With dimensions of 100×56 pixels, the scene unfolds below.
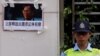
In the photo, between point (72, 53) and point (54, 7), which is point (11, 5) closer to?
point (54, 7)

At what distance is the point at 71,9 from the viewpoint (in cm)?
624

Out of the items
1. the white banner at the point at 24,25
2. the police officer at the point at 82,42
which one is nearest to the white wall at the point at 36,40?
the white banner at the point at 24,25

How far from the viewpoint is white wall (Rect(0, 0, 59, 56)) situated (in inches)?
224

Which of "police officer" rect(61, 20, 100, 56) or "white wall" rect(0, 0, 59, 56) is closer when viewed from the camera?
"police officer" rect(61, 20, 100, 56)

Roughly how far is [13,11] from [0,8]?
177 millimetres

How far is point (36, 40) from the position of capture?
225 inches

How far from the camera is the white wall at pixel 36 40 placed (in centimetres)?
570

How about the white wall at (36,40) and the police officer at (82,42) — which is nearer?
the police officer at (82,42)

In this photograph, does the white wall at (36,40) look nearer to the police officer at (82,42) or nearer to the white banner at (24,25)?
the white banner at (24,25)

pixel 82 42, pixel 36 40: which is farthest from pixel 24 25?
pixel 82 42

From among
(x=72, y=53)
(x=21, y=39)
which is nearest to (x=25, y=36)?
(x=21, y=39)

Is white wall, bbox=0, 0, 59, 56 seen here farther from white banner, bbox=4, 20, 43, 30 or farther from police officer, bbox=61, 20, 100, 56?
police officer, bbox=61, 20, 100, 56

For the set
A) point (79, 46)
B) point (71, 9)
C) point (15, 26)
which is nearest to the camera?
point (79, 46)

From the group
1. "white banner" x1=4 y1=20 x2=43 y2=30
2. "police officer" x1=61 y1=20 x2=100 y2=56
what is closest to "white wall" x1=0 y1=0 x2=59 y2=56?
"white banner" x1=4 y1=20 x2=43 y2=30
